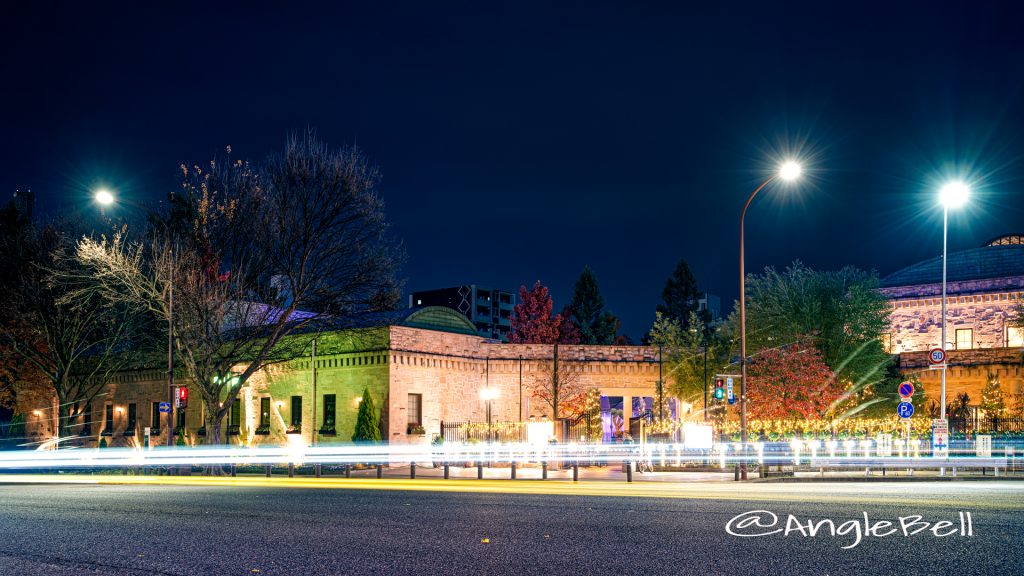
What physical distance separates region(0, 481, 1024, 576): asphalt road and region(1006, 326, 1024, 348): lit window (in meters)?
39.9

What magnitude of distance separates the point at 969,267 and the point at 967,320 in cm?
565

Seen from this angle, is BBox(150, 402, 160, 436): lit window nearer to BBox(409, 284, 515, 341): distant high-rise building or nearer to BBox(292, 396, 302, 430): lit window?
BBox(292, 396, 302, 430): lit window

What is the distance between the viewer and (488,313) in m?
154

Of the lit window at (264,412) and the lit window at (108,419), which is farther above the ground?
the lit window at (264,412)

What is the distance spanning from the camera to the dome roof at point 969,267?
58.1 m

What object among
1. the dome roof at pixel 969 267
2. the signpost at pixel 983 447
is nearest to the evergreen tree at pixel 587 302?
the dome roof at pixel 969 267

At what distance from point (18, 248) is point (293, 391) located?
43.7 ft

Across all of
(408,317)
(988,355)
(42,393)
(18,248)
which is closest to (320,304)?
(408,317)

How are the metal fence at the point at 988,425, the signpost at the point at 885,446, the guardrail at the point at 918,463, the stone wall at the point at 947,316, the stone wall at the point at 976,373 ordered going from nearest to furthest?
the guardrail at the point at 918,463 → the signpost at the point at 885,446 → the metal fence at the point at 988,425 → the stone wall at the point at 976,373 → the stone wall at the point at 947,316

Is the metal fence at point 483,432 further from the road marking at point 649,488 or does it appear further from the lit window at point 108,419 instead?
the lit window at point 108,419

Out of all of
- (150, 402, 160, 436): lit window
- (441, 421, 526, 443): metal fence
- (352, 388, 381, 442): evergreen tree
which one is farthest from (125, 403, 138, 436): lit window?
(441, 421, 526, 443): metal fence

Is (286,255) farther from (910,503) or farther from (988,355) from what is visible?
(988,355)

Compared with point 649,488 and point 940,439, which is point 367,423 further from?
point 940,439

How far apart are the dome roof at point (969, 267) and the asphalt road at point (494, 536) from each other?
44.8 meters
